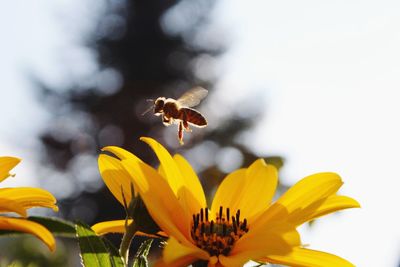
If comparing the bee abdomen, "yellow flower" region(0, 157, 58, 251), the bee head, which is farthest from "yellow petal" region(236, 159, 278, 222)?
the bee head

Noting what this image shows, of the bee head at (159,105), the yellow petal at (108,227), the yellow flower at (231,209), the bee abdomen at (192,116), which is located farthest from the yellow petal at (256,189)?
the bee head at (159,105)

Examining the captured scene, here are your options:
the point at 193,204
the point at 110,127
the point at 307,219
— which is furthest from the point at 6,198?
the point at 110,127

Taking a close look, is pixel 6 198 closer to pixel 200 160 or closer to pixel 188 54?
pixel 200 160

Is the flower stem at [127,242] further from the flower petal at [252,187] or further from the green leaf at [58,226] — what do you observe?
the flower petal at [252,187]

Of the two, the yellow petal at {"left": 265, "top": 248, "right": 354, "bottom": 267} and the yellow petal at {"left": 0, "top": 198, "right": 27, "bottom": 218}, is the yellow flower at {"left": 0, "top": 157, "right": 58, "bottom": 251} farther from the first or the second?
the yellow petal at {"left": 265, "top": 248, "right": 354, "bottom": 267}

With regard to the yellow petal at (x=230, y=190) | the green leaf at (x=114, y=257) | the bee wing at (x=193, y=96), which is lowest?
the green leaf at (x=114, y=257)

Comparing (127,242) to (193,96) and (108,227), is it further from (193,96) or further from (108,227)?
(193,96)
